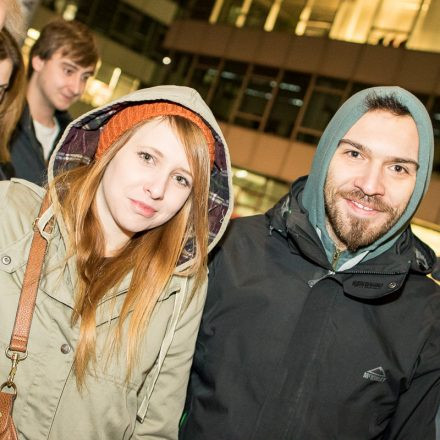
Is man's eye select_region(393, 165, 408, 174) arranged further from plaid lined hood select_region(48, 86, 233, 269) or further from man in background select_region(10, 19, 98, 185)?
man in background select_region(10, 19, 98, 185)

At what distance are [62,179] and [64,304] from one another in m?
0.71

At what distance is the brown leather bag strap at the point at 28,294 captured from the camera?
7.41ft

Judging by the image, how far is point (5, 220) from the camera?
239cm

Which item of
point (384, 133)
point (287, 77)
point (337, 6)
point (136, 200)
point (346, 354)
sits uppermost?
point (337, 6)

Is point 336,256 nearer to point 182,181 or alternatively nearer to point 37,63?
point 182,181

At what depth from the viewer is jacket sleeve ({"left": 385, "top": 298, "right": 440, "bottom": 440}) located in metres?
2.71

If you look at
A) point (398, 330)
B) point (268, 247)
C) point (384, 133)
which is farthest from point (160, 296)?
point (384, 133)

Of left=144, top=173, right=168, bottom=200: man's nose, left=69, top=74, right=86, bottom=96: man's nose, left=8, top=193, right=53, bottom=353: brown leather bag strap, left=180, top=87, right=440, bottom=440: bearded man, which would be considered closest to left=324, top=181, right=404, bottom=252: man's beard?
left=180, top=87, right=440, bottom=440: bearded man

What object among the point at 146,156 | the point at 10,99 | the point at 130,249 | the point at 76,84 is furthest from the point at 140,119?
the point at 76,84

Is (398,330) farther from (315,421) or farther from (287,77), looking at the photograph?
(287,77)

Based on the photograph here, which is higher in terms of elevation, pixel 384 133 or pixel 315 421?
pixel 384 133

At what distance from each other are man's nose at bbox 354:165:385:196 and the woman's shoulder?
1.78 meters

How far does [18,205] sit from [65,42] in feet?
10.1

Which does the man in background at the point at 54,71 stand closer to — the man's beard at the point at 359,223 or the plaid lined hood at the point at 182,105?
the plaid lined hood at the point at 182,105
